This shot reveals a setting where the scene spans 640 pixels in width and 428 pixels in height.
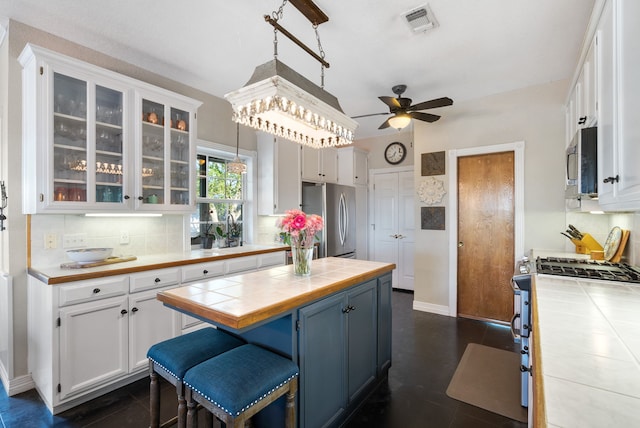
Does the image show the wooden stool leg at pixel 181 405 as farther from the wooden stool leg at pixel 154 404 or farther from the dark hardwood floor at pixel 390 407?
the dark hardwood floor at pixel 390 407

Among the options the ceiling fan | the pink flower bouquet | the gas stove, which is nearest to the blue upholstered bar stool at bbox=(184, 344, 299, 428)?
the pink flower bouquet

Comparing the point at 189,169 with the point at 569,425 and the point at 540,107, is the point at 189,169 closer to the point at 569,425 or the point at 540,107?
the point at 569,425

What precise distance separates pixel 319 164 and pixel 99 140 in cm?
280

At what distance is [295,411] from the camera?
5.02 ft

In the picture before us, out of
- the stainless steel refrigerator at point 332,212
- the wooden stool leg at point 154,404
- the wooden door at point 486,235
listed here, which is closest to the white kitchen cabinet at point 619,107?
the wooden door at point 486,235

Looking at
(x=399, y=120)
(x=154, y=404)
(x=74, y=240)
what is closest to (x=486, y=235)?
(x=399, y=120)

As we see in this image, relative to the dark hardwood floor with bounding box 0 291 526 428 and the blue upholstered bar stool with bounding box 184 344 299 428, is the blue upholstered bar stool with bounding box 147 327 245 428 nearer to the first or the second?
the blue upholstered bar stool with bounding box 184 344 299 428

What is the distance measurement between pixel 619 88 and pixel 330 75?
94.3 inches

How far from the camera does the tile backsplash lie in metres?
2.41

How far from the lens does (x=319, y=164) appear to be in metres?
4.67

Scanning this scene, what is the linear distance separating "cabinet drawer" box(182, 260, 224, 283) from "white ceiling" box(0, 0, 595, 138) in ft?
6.29

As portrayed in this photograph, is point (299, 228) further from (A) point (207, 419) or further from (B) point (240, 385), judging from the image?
(A) point (207, 419)

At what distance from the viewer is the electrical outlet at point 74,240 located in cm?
253

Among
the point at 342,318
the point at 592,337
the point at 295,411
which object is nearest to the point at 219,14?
the point at 342,318
